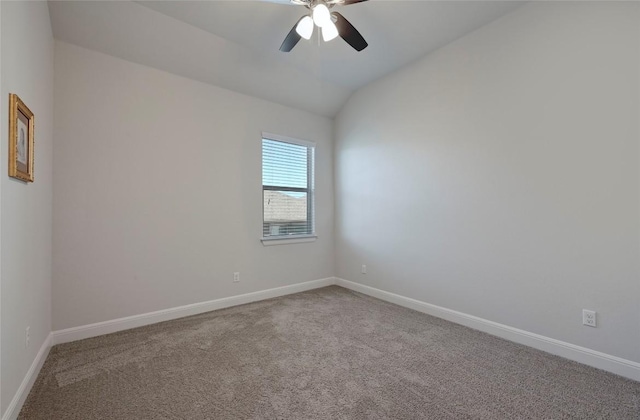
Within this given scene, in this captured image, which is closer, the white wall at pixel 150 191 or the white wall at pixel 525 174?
the white wall at pixel 525 174

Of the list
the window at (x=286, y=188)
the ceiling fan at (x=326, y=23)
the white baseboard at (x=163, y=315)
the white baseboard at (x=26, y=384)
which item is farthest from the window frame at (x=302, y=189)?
the white baseboard at (x=26, y=384)

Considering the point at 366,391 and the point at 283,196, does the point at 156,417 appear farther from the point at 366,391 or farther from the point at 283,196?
the point at 283,196

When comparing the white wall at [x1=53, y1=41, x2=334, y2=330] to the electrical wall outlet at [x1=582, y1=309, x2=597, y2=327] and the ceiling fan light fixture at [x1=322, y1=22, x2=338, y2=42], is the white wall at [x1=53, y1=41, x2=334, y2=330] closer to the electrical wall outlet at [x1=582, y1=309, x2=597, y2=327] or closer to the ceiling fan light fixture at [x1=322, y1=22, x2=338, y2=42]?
the ceiling fan light fixture at [x1=322, y1=22, x2=338, y2=42]

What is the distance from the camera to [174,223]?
9.96ft

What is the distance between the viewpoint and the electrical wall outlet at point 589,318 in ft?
6.77

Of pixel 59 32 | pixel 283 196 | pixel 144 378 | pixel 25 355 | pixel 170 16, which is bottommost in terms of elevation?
pixel 144 378

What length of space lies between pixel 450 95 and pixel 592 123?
123 cm

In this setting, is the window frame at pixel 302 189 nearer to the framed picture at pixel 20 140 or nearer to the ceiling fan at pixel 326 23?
the ceiling fan at pixel 326 23

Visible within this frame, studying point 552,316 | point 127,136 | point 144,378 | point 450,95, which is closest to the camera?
point 144,378

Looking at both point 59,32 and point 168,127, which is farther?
point 168,127

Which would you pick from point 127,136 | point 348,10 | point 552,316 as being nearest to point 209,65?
point 127,136

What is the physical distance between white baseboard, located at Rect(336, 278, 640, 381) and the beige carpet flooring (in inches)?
2.8

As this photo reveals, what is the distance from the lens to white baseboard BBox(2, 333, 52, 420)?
59.2 inches

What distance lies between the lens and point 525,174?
2408 millimetres
